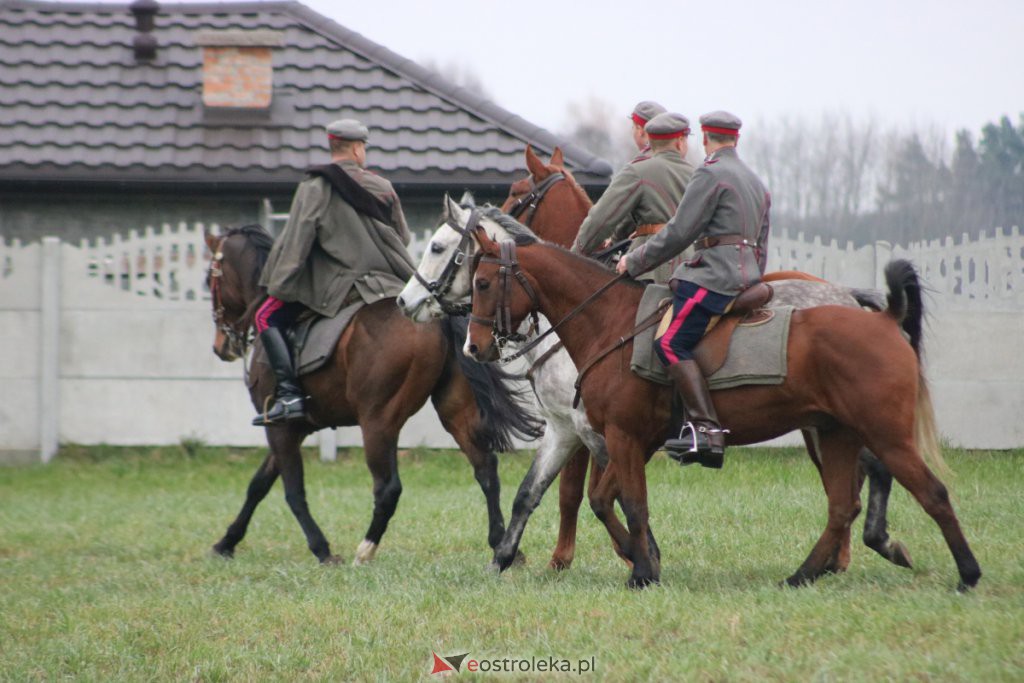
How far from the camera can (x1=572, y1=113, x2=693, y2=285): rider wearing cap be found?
7578mm

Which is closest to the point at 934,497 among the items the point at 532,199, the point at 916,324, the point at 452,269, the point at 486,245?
the point at 916,324

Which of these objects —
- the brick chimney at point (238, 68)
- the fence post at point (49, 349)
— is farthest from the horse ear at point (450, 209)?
the brick chimney at point (238, 68)

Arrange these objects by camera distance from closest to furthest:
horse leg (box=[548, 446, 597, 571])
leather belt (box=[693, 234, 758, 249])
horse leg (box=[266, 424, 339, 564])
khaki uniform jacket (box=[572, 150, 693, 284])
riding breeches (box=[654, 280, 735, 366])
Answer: riding breeches (box=[654, 280, 735, 366]) < leather belt (box=[693, 234, 758, 249]) < khaki uniform jacket (box=[572, 150, 693, 284]) < horse leg (box=[548, 446, 597, 571]) < horse leg (box=[266, 424, 339, 564])

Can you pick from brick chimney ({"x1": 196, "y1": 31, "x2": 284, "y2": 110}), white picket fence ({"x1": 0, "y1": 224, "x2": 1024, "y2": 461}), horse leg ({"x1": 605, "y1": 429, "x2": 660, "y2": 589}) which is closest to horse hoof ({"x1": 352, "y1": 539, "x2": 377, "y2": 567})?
horse leg ({"x1": 605, "y1": 429, "x2": 660, "y2": 589})

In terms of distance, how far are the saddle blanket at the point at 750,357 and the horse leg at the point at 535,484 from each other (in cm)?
110

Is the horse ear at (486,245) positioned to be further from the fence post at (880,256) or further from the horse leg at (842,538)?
the fence post at (880,256)

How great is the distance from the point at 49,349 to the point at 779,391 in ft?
30.8

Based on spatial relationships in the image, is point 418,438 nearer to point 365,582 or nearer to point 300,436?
point 300,436

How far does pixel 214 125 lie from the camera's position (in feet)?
55.0

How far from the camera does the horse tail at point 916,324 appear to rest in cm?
630

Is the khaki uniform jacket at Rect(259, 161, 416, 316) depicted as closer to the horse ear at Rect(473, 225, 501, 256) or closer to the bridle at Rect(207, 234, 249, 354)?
the bridle at Rect(207, 234, 249, 354)

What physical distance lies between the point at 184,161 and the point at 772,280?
1066cm

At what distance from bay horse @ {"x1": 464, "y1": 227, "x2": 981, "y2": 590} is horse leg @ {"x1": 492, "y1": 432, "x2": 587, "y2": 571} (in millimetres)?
409

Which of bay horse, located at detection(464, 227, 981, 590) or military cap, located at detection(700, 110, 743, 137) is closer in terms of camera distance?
bay horse, located at detection(464, 227, 981, 590)
